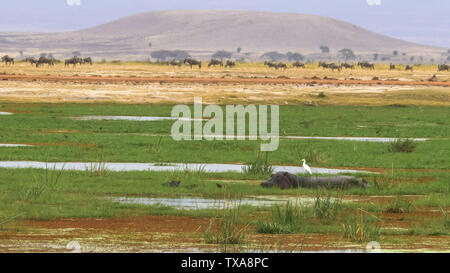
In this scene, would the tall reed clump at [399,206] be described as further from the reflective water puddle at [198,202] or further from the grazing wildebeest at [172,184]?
the grazing wildebeest at [172,184]

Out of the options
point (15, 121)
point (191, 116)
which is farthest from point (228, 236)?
point (191, 116)

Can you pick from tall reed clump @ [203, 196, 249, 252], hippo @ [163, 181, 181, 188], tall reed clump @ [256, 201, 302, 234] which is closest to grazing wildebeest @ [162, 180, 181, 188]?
hippo @ [163, 181, 181, 188]

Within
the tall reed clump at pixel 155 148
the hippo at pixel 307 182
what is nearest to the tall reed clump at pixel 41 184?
the hippo at pixel 307 182

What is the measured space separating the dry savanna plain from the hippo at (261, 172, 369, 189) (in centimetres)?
20

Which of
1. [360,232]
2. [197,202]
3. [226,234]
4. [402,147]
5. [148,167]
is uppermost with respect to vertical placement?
[226,234]

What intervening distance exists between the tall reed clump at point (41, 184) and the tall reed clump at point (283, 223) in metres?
4.84

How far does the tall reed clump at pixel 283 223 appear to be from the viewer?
15.1 metres

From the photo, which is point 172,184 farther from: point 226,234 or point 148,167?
point 226,234

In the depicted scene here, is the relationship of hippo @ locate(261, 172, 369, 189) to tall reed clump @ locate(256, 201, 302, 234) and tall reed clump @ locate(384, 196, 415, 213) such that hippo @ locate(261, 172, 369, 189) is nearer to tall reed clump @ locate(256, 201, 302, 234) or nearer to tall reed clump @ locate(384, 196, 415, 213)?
tall reed clump @ locate(384, 196, 415, 213)

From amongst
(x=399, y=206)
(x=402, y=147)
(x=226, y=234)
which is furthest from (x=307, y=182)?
(x=402, y=147)

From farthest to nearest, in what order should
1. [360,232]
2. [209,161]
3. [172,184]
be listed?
[209,161], [172,184], [360,232]

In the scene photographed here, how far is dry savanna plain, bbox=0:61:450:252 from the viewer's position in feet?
47.4

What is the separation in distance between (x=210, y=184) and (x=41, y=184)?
11.9 ft

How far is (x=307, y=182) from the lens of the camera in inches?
818
